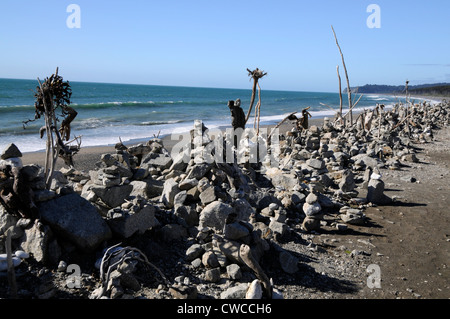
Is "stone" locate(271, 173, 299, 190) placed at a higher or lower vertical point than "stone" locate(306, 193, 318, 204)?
higher

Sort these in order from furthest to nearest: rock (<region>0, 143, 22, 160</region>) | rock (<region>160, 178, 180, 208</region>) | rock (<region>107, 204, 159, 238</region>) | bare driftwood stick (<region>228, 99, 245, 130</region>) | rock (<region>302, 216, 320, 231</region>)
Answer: bare driftwood stick (<region>228, 99, 245, 130</region>) → rock (<region>302, 216, 320, 231</region>) → rock (<region>160, 178, 180, 208</region>) → rock (<region>107, 204, 159, 238</region>) → rock (<region>0, 143, 22, 160</region>)

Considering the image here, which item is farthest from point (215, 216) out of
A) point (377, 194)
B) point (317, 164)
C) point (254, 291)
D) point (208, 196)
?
point (317, 164)

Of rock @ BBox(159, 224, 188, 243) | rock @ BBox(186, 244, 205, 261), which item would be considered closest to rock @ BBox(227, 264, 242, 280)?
rock @ BBox(186, 244, 205, 261)

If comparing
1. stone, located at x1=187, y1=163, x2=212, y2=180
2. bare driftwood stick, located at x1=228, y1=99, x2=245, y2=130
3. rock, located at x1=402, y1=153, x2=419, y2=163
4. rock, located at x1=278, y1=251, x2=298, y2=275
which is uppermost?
bare driftwood stick, located at x1=228, y1=99, x2=245, y2=130

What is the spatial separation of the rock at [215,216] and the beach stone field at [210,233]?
0.01 metres

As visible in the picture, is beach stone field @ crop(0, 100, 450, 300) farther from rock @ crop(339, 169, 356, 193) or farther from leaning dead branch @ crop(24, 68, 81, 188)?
leaning dead branch @ crop(24, 68, 81, 188)

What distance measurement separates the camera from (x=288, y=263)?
165 inches

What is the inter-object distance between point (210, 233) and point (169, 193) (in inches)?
48.9

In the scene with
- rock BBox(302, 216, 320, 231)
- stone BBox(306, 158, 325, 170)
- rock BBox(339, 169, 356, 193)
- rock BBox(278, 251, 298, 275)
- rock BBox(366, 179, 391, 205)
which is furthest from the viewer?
stone BBox(306, 158, 325, 170)

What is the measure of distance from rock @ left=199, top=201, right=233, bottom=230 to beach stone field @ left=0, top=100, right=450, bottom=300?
1cm

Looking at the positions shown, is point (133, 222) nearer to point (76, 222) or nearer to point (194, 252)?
point (76, 222)

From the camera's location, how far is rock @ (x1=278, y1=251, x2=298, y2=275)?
13.7 feet

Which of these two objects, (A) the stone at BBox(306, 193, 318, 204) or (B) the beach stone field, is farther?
(A) the stone at BBox(306, 193, 318, 204)

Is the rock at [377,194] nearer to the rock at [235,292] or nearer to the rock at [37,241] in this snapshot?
the rock at [235,292]
